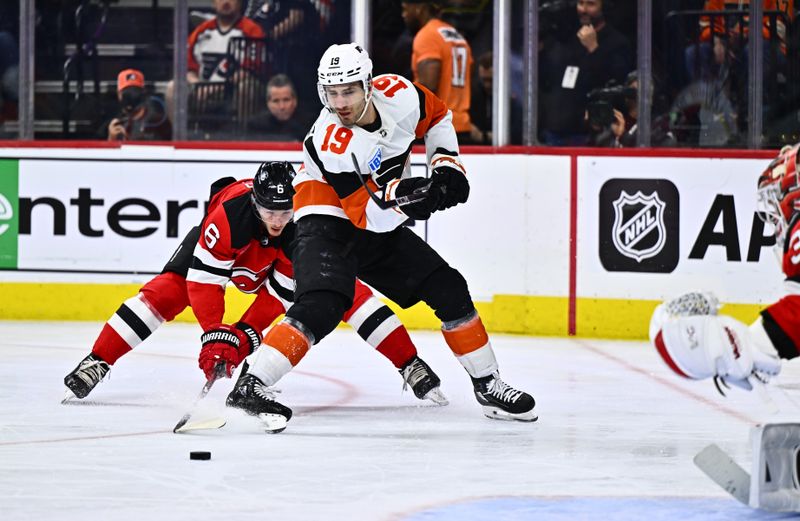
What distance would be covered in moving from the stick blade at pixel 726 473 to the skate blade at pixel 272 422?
4.23ft

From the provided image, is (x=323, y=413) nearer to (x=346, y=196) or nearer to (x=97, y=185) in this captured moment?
(x=346, y=196)

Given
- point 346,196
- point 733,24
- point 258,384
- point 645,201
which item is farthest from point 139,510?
point 733,24

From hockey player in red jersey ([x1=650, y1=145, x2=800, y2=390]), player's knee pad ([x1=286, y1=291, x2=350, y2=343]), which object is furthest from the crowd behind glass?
hockey player in red jersey ([x1=650, y1=145, x2=800, y2=390])

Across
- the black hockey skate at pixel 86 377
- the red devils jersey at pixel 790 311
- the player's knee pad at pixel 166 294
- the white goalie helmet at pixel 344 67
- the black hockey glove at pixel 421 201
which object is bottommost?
the black hockey skate at pixel 86 377

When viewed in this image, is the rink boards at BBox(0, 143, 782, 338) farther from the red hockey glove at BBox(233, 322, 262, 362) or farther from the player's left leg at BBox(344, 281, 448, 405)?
the red hockey glove at BBox(233, 322, 262, 362)

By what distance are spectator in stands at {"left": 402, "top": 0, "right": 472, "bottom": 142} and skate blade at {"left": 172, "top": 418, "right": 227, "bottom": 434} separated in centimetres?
315

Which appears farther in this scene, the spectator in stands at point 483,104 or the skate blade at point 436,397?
the spectator in stands at point 483,104

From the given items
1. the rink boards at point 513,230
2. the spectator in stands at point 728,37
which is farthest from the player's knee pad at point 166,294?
the spectator in stands at point 728,37

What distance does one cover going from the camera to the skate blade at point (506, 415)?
3996 millimetres

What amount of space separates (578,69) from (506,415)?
288 centimetres

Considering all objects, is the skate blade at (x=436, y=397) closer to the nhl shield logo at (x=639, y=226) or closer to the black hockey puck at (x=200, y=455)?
the black hockey puck at (x=200, y=455)

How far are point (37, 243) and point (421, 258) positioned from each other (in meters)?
3.33

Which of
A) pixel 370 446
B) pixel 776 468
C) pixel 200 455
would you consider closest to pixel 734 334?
pixel 776 468

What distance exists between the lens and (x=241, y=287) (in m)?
4.42
